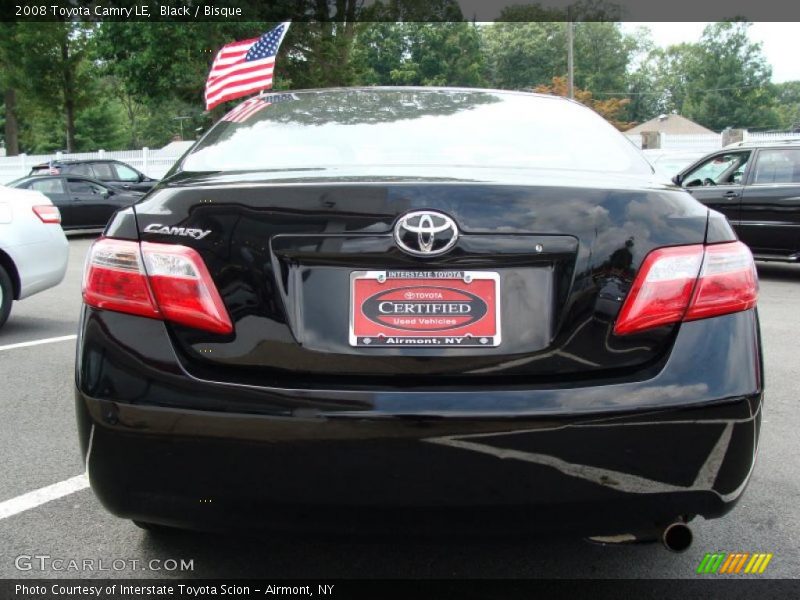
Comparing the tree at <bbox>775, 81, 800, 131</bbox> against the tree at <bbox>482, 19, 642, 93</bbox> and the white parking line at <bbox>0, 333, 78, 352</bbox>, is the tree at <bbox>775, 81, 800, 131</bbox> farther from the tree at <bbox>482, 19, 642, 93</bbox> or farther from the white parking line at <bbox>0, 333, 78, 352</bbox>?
the white parking line at <bbox>0, 333, 78, 352</bbox>

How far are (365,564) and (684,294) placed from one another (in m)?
1.32

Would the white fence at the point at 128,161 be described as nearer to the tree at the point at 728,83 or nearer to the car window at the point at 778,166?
the car window at the point at 778,166

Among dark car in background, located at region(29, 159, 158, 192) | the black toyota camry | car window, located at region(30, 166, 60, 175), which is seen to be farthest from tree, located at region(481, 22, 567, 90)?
the black toyota camry

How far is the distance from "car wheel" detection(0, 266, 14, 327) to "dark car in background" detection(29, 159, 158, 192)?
1233cm

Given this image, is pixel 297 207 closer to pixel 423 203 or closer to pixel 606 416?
pixel 423 203

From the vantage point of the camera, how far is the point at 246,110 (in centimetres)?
325

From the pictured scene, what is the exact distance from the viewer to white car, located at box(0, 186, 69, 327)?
6594 millimetres

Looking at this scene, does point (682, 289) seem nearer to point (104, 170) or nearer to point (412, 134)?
point (412, 134)

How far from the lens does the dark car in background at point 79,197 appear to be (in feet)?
55.5

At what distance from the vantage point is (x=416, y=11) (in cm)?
6319

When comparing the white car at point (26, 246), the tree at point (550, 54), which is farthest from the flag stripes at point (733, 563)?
the tree at point (550, 54)

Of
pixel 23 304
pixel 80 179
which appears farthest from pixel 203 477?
pixel 80 179

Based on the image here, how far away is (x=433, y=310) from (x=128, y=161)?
29185 mm

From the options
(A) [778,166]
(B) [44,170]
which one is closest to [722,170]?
(A) [778,166]
